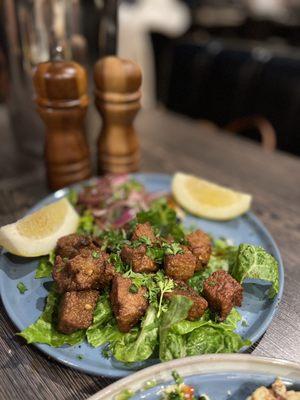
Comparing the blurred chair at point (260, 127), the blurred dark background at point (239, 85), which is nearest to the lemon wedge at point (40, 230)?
the blurred dark background at point (239, 85)

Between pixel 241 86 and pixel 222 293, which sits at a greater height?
pixel 222 293

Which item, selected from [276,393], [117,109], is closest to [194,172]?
[117,109]

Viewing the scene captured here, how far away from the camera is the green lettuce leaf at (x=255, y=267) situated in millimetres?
1089

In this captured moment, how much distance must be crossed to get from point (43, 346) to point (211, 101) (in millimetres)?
3121

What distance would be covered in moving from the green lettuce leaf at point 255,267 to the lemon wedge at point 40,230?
0.59m

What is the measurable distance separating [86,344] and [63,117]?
882 mm

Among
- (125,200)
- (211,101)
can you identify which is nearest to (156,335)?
(125,200)

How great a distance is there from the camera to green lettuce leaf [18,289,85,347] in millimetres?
936

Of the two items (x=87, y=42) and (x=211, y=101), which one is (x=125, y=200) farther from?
(x=211, y=101)

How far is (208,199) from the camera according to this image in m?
1.52

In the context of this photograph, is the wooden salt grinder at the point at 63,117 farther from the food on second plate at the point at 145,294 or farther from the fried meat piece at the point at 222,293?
the fried meat piece at the point at 222,293

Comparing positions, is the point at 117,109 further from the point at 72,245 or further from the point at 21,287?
the point at 21,287

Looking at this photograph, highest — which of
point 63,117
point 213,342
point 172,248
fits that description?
point 63,117

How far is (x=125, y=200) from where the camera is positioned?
1495 millimetres
